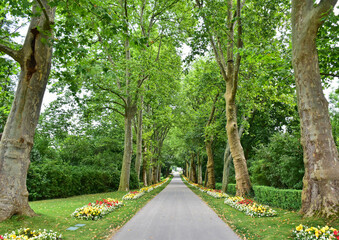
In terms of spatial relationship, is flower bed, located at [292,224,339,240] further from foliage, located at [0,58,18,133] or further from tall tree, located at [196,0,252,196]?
foliage, located at [0,58,18,133]

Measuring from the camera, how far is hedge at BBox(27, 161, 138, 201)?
43.2 ft

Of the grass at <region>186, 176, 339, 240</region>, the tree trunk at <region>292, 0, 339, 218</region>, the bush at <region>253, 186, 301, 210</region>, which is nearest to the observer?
the grass at <region>186, 176, 339, 240</region>

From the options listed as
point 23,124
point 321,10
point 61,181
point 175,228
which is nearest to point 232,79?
point 321,10

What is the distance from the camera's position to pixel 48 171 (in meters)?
14.0

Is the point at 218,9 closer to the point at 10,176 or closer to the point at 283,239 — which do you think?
the point at 283,239

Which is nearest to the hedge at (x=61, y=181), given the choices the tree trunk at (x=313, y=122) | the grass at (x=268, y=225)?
the grass at (x=268, y=225)

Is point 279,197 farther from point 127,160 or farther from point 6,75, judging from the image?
point 6,75

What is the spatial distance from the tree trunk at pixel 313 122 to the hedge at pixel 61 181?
13.5 meters

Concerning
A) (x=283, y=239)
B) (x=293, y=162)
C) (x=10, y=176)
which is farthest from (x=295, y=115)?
(x=10, y=176)

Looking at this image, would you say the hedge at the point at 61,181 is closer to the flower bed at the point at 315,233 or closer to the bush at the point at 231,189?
the bush at the point at 231,189

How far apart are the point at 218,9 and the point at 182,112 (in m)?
18.7

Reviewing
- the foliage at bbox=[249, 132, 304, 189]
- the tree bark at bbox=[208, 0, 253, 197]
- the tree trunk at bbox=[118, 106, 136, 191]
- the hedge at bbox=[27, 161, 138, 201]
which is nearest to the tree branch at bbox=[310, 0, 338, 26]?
the tree bark at bbox=[208, 0, 253, 197]

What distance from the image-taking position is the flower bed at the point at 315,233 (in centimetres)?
436

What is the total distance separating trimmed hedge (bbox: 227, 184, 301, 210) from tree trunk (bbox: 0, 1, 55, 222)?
963 centimetres
